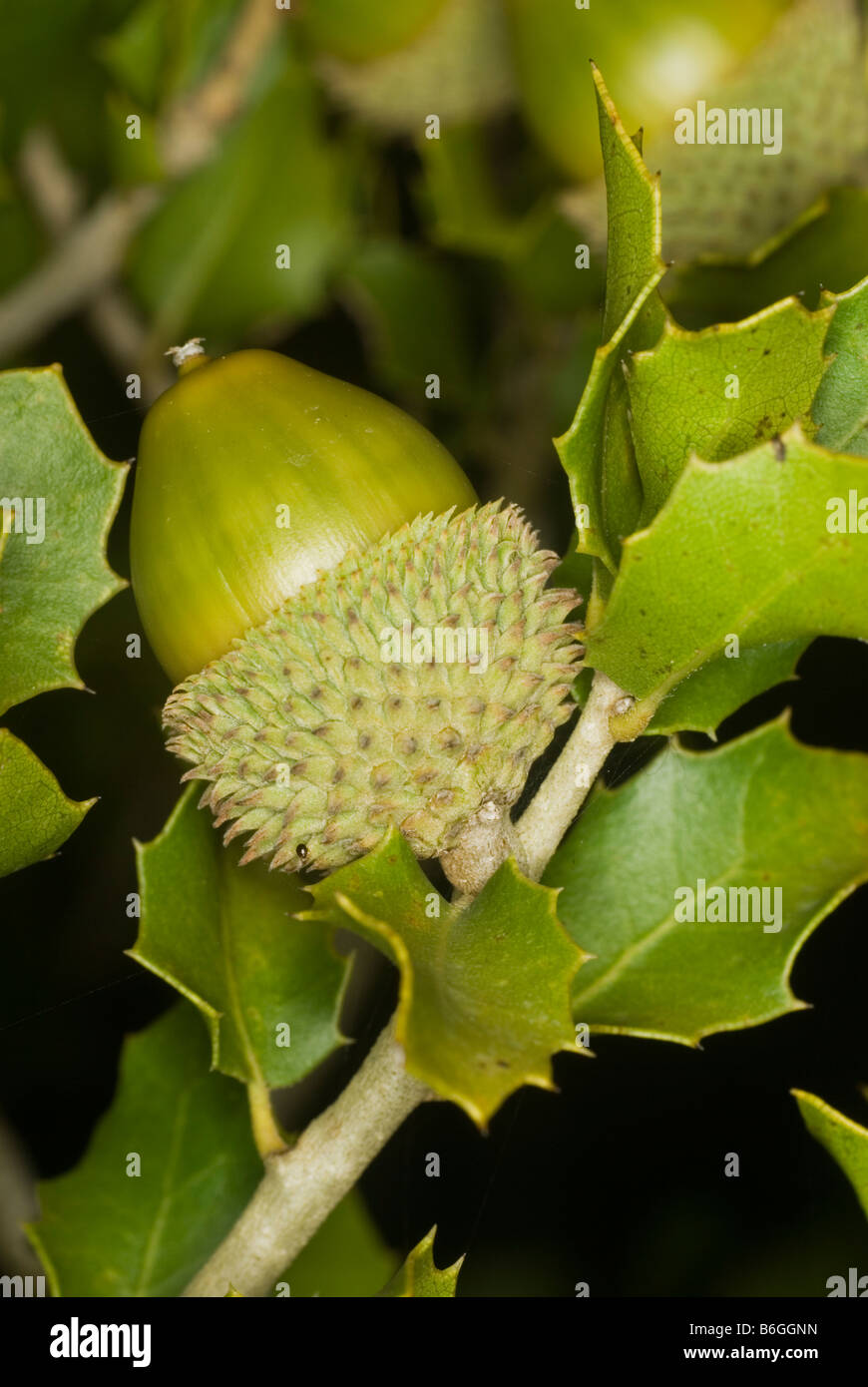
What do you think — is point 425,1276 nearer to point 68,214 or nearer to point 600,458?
point 600,458

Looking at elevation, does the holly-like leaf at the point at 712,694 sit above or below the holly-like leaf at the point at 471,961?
above

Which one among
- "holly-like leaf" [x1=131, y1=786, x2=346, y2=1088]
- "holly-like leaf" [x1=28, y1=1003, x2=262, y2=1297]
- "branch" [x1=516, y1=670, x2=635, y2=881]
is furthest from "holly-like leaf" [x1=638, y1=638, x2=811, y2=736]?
"holly-like leaf" [x1=28, y1=1003, x2=262, y2=1297]

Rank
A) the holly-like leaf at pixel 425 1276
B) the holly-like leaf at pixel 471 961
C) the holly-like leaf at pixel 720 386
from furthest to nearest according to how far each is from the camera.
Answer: the holly-like leaf at pixel 425 1276
the holly-like leaf at pixel 720 386
the holly-like leaf at pixel 471 961

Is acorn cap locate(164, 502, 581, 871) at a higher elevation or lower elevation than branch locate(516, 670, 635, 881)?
higher

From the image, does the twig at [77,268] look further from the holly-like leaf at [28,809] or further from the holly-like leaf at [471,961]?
the holly-like leaf at [471,961]

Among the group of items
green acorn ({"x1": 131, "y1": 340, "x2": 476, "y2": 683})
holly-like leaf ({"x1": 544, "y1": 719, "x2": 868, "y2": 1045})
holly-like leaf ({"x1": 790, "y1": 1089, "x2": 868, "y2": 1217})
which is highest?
green acorn ({"x1": 131, "y1": 340, "x2": 476, "y2": 683})

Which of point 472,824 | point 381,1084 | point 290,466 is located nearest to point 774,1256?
point 381,1084

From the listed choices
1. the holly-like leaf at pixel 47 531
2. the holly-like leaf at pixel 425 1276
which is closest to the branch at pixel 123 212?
the holly-like leaf at pixel 47 531

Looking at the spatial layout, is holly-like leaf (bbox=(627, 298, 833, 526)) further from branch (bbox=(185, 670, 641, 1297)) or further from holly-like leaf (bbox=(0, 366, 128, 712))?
holly-like leaf (bbox=(0, 366, 128, 712))
